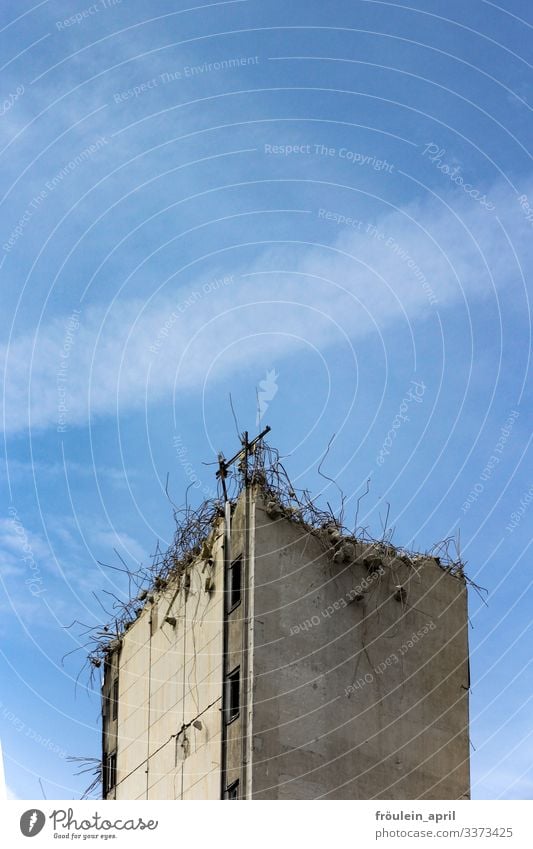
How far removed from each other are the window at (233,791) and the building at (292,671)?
0.05 metres

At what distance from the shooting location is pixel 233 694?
4169 cm

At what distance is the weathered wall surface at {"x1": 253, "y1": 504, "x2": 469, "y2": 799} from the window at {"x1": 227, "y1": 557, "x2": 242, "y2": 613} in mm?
733

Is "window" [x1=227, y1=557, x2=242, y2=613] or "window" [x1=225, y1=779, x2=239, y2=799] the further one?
"window" [x1=227, y1=557, x2=242, y2=613]

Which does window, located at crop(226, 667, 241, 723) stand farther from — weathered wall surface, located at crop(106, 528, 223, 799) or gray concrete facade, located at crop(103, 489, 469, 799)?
weathered wall surface, located at crop(106, 528, 223, 799)

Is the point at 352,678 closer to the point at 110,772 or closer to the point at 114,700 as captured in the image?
the point at 114,700

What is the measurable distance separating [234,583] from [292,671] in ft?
9.97

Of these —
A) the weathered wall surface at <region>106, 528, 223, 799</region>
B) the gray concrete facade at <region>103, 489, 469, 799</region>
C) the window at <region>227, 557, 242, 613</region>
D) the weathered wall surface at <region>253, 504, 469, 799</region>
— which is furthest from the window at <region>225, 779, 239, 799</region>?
the window at <region>227, 557, 242, 613</region>

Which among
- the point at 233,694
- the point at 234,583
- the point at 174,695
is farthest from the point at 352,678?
the point at 174,695

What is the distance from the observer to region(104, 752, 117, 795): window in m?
48.6

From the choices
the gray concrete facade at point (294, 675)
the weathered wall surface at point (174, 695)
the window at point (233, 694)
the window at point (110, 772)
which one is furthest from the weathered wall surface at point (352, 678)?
the window at point (110, 772)

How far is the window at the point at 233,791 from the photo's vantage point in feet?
132
